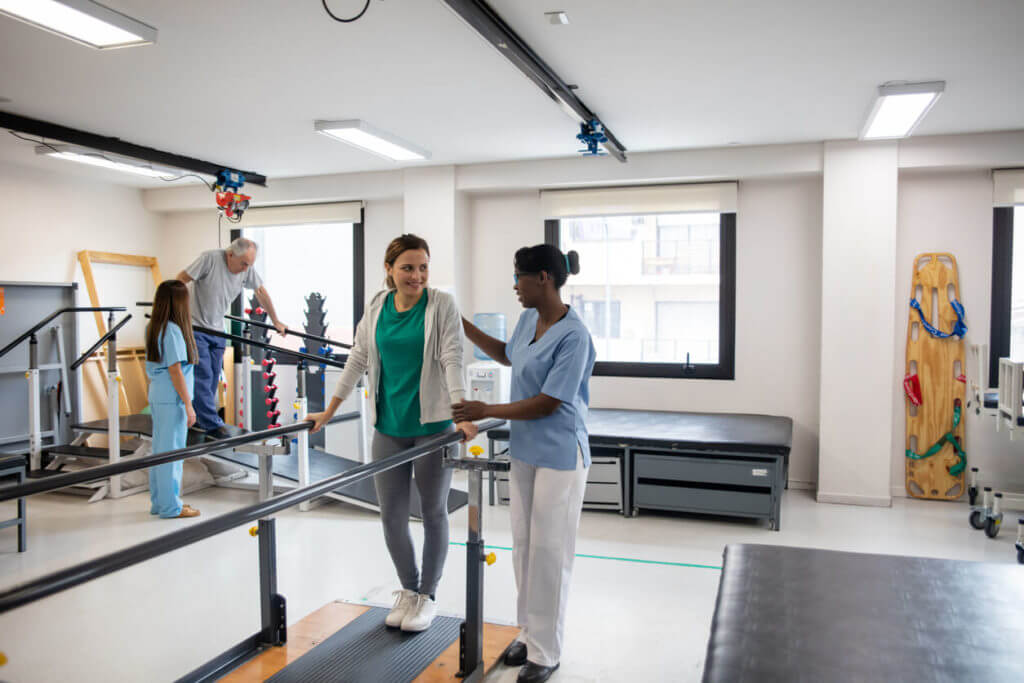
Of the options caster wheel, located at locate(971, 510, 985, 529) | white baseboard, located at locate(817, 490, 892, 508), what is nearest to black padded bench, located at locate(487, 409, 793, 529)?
white baseboard, located at locate(817, 490, 892, 508)

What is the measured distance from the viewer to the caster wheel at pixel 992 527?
14.3ft

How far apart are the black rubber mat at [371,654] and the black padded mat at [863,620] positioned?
3.59ft

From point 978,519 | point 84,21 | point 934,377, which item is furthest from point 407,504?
point 934,377

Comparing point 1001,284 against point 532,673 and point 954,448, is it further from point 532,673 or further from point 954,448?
point 532,673

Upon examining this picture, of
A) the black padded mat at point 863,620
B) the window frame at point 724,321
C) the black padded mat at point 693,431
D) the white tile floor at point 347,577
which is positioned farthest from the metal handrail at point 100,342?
the black padded mat at point 863,620

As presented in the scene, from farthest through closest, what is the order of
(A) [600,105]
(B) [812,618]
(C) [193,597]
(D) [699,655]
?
(A) [600,105]
(C) [193,597]
(D) [699,655]
(B) [812,618]

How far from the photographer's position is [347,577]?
12.1 ft

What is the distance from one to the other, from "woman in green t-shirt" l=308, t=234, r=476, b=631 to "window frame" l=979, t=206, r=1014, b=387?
461cm

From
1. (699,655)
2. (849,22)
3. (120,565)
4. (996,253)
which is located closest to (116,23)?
(120,565)

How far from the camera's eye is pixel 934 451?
5324 mm

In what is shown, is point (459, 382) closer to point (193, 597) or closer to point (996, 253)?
point (193, 597)

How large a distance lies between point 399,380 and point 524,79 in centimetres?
214

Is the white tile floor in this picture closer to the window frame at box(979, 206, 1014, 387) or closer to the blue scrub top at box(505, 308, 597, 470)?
the blue scrub top at box(505, 308, 597, 470)

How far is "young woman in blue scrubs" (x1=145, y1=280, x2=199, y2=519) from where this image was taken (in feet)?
14.2
